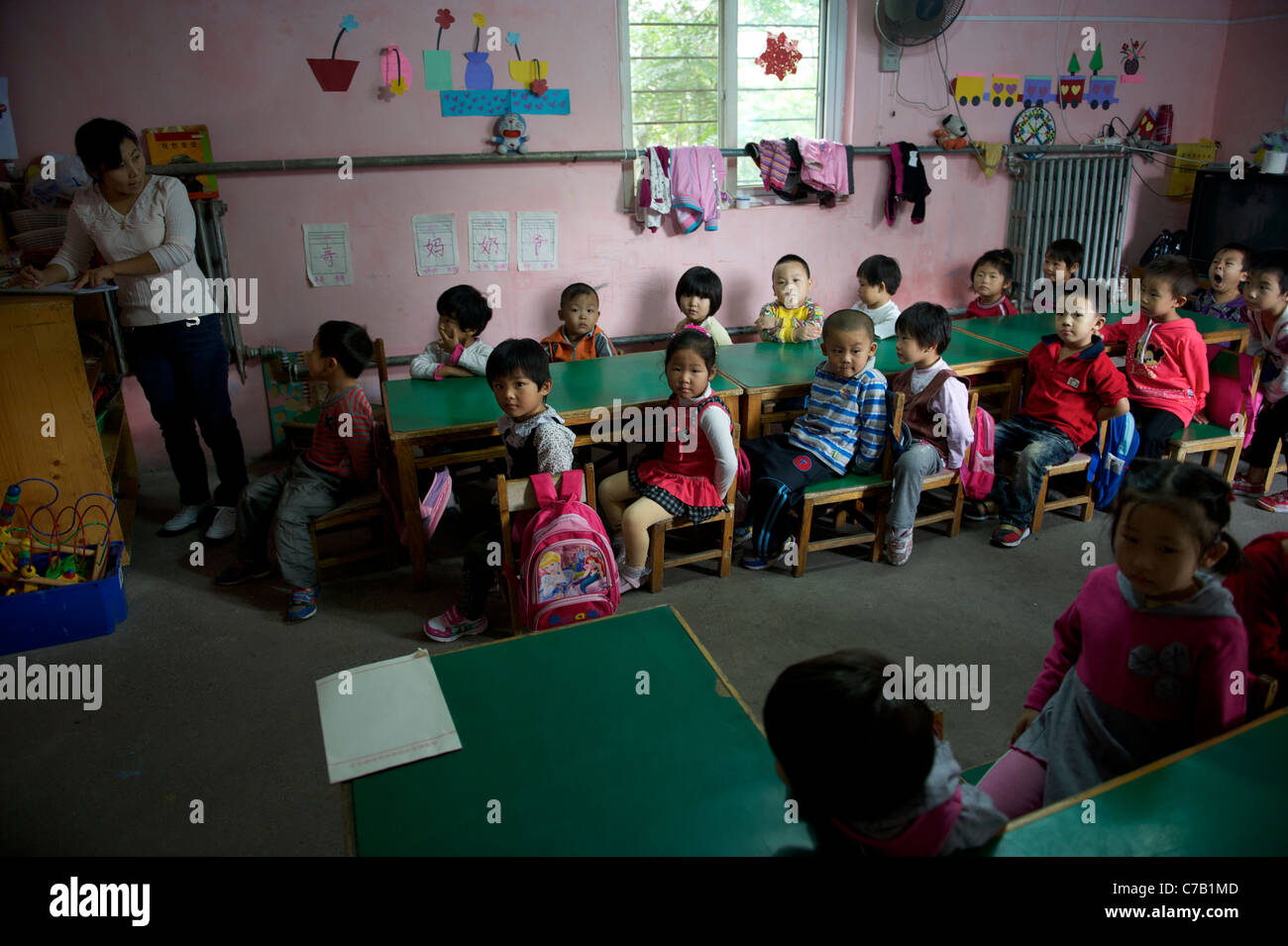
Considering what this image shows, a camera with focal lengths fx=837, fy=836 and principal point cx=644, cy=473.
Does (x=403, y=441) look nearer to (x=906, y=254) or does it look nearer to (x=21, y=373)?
(x=21, y=373)

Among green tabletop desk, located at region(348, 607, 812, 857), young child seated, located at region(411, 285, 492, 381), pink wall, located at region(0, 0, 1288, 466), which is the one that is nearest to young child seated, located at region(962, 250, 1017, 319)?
pink wall, located at region(0, 0, 1288, 466)

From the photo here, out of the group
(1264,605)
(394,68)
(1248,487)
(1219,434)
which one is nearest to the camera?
(1264,605)

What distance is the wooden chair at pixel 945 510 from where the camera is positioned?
127 inches

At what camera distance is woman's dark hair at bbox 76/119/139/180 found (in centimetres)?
294

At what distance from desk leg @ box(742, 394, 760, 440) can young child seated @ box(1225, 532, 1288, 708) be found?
1.87m

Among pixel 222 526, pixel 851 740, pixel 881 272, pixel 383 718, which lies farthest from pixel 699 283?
pixel 851 740

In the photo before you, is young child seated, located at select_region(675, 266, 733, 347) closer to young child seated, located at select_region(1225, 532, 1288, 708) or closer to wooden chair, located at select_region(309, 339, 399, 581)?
wooden chair, located at select_region(309, 339, 399, 581)

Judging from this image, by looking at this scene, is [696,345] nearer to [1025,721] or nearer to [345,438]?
[345,438]

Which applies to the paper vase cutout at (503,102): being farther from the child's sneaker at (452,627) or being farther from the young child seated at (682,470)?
the child's sneaker at (452,627)

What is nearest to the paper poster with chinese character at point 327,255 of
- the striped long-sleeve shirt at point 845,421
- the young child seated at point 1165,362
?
the striped long-sleeve shirt at point 845,421

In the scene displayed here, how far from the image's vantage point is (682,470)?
3031 mm

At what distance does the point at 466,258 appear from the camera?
438cm

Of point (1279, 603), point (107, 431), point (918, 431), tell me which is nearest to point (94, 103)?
point (107, 431)

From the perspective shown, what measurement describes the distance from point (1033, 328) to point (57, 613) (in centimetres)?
425
